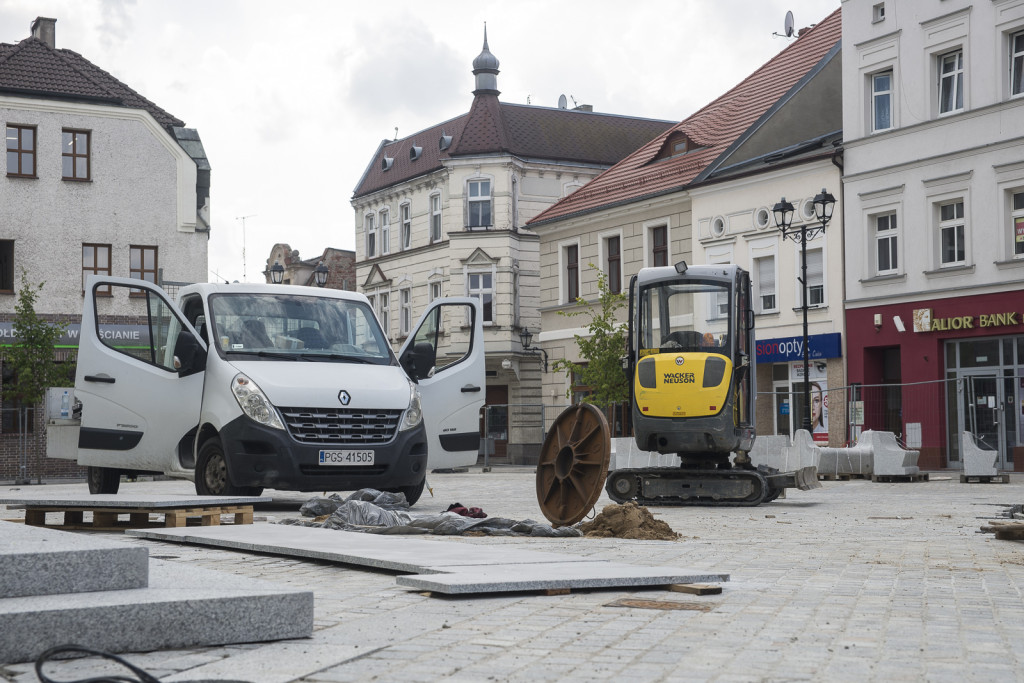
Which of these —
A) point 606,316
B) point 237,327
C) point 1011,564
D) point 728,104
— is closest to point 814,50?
point 728,104

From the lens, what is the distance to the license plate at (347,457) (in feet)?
45.8

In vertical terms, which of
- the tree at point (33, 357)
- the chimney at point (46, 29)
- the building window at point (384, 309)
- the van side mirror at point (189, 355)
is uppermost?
the chimney at point (46, 29)

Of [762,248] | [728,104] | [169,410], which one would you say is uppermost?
[728,104]

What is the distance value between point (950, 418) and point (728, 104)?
648 inches

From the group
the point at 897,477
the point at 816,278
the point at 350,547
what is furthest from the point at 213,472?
the point at 816,278

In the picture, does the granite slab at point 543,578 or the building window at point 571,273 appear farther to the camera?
the building window at point 571,273

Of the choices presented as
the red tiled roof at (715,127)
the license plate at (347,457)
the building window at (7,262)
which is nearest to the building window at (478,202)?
the red tiled roof at (715,127)

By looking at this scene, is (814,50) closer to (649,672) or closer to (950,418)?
(950,418)

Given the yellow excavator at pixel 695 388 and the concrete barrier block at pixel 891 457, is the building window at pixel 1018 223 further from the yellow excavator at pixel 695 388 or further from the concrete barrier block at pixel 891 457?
the yellow excavator at pixel 695 388

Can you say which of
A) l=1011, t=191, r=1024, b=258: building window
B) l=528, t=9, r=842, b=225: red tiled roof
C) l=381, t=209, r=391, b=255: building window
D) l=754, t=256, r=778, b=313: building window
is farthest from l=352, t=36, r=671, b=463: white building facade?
l=1011, t=191, r=1024, b=258: building window

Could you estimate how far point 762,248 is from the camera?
37250 millimetres

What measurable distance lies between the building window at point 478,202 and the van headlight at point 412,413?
129ft

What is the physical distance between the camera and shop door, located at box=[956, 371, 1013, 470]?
95.9 feet

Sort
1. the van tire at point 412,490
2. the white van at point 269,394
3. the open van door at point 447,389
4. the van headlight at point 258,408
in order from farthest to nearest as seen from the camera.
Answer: the open van door at point 447,389 < the van tire at point 412,490 < the white van at point 269,394 < the van headlight at point 258,408
